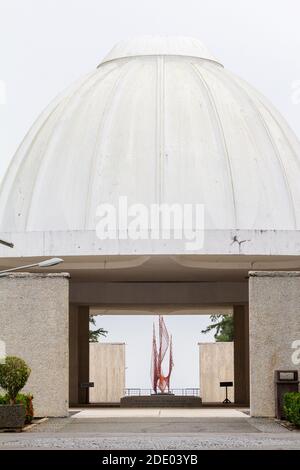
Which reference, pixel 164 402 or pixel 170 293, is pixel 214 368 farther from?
pixel 164 402

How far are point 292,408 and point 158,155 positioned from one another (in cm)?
1301

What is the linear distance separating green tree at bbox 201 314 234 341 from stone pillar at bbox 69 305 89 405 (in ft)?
121

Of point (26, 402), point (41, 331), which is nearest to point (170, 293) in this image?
point (41, 331)

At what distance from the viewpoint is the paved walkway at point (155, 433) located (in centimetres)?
2208

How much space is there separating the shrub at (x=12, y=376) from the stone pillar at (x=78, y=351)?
1573cm

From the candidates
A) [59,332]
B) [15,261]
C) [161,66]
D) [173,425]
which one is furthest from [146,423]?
[161,66]

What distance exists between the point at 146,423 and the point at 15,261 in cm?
990

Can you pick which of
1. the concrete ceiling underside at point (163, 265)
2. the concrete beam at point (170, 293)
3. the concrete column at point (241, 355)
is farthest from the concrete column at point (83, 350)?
the concrete column at point (241, 355)

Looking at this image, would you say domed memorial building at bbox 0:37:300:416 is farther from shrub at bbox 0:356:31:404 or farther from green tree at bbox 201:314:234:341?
green tree at bbox 201:314:234:341

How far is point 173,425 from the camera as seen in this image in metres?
28.8

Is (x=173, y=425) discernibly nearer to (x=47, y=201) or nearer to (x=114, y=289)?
(x=47, y=201)

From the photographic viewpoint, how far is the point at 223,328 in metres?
84.0

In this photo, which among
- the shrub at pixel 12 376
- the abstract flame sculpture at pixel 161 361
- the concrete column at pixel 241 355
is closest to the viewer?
the shrub at pixel 12 376

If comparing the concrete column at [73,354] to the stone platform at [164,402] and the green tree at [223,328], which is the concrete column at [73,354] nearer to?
the stone platform at [164,402]
